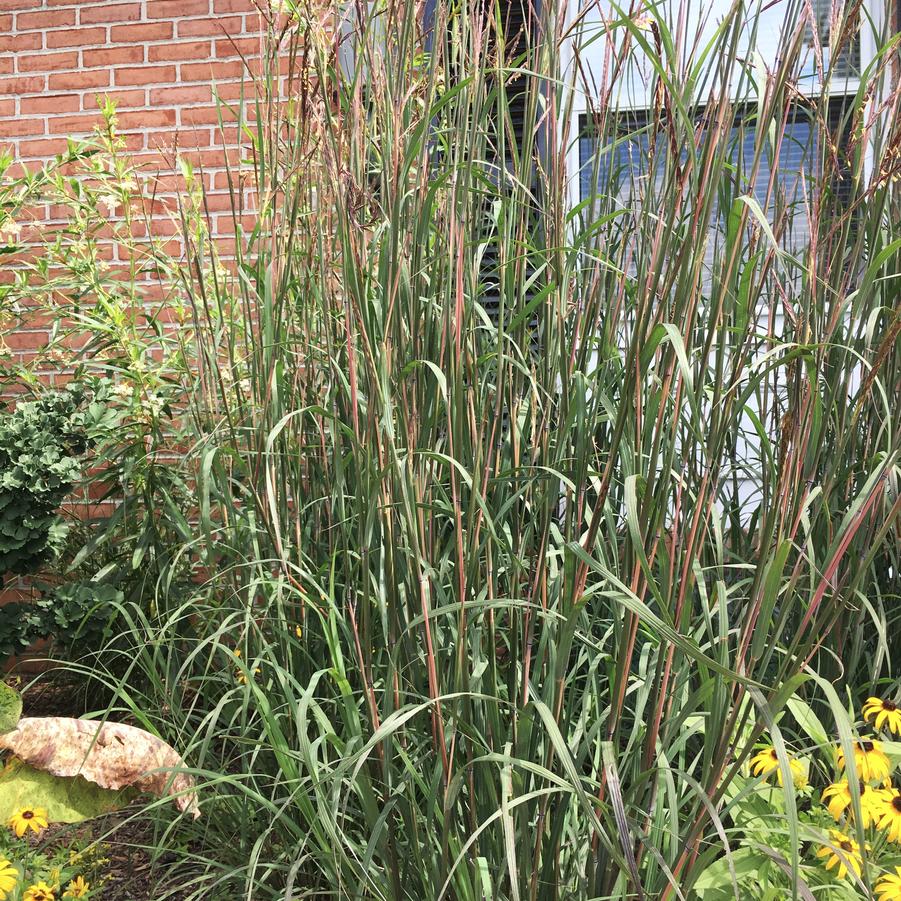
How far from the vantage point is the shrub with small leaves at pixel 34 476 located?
95.0 inches

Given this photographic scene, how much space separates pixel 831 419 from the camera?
1.52 metres

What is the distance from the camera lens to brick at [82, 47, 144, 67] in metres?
3.21

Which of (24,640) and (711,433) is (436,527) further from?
(24,640)

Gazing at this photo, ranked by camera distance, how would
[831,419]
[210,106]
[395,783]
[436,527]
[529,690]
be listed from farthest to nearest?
[210,106] < [831,419] < [436,527] < [395,783] < [529,690]

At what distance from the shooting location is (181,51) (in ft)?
10.4

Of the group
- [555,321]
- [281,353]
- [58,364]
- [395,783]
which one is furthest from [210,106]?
[395,783]

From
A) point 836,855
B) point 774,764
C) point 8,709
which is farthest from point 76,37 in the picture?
point 836,855

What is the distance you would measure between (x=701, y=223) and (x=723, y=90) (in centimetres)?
12

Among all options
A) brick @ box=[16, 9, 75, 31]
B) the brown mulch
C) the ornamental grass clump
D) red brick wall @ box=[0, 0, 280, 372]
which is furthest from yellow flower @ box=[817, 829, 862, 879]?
brick @ box=[16, 9, 75, 31]

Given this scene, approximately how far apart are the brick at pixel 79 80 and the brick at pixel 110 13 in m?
0.17

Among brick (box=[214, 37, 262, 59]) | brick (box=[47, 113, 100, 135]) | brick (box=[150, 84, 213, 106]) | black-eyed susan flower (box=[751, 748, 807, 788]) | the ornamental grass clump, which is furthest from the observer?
brick (box=[47, 113, 100, 135])

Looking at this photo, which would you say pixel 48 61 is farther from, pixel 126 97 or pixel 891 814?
pixel 891 814

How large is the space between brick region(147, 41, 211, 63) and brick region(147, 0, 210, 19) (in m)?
0.09

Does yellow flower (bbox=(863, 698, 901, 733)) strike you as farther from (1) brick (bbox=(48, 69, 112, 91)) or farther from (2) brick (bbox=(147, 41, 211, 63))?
(1) brick (bbox=(48, 69, 112, 91))
